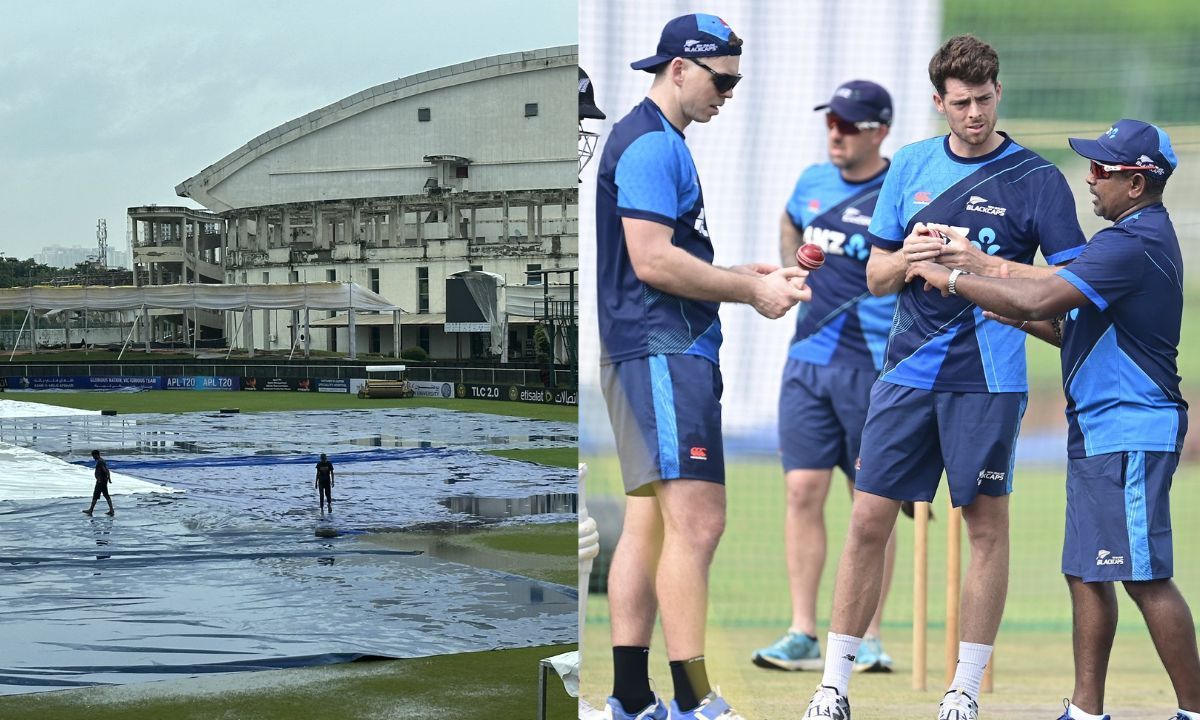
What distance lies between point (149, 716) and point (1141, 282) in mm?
5893


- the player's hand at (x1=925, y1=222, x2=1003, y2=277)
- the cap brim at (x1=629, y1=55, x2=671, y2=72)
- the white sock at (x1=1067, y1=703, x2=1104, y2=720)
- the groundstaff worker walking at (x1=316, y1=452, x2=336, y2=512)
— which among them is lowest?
the groundstaff worker walking at (x1=316, y1=452, x2=336, y2=512)

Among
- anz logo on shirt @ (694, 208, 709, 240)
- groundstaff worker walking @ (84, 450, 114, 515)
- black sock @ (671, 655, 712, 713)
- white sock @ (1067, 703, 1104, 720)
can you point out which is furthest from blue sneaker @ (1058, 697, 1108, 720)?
groundstaff worker walking @ (84, 450, 114, 515)

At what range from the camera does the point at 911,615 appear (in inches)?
125

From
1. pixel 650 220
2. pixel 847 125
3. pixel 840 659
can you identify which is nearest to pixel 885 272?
pixel 847 125

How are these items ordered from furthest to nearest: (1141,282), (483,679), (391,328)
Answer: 1. (391,328)
2. (483,679)
3. (1141,282)

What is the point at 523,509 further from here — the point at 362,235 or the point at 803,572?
the point at 803,572

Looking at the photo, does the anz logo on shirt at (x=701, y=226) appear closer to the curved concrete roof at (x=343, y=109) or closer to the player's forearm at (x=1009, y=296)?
the player's forearm at (x=1009, y=296)

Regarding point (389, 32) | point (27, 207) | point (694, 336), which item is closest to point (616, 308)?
point (694, 336)

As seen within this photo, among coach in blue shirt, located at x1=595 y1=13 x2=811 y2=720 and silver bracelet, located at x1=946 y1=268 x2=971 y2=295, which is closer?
silver bracelet, located at x1=946 y1=268 x2=971 y2=295

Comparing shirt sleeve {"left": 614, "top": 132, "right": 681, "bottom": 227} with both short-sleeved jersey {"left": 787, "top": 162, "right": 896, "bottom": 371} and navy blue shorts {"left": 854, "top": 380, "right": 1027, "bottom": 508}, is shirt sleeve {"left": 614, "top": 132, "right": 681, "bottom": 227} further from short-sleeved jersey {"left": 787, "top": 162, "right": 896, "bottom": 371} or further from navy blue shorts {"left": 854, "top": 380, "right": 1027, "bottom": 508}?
navy blue shorts {"left": 854, "top": 380, "right": 1027, "bottom": 508}

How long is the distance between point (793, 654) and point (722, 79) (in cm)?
147

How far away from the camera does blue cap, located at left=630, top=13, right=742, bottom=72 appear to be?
319cm

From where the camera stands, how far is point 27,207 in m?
13.0

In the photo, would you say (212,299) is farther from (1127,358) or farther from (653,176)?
(1127,358)
